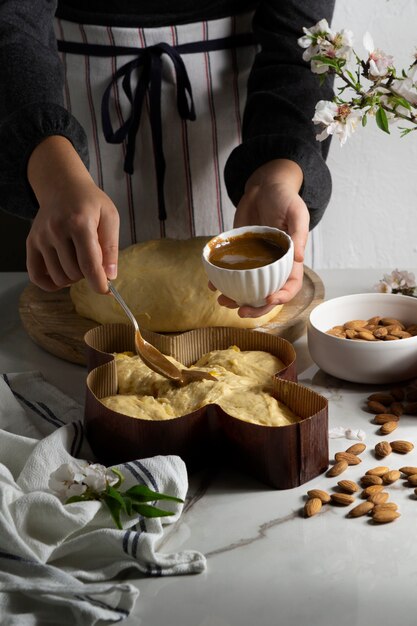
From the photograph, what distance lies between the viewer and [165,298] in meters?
1.63

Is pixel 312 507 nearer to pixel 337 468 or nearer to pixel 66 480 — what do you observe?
pixel 337 468

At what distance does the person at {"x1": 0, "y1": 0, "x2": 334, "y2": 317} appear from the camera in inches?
56.2

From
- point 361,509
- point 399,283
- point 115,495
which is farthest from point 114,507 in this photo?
point 399,283

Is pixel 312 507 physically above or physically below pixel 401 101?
below

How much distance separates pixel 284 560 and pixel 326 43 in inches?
24.6

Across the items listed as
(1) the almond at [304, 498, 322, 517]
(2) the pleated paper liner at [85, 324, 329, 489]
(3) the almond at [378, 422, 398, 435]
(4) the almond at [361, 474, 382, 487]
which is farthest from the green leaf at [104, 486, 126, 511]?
(3) the almond at [378, 422, 398, 435]

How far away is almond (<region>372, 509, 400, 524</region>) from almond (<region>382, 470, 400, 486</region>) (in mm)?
81

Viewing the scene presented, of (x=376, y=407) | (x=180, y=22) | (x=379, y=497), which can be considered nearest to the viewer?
(x=379, y=497)

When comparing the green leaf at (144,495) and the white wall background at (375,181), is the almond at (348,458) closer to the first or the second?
the green leaf at (144,495)

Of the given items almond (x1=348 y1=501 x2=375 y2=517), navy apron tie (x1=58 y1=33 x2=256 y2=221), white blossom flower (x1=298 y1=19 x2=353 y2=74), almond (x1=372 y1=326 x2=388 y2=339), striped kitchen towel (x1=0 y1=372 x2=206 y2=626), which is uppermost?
white blossom flower (x1=298 y1=19 x2=353 y2=74)

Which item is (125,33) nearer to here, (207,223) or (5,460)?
(207,223)

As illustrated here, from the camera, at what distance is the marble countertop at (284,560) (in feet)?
3.13

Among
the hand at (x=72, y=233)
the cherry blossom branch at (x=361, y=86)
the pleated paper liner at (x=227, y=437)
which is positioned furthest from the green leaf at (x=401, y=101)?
the hand at (x=72, y=233)

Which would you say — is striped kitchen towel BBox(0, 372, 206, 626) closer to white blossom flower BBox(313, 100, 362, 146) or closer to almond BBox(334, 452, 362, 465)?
almond BBox(334, 452, 362, 465)
